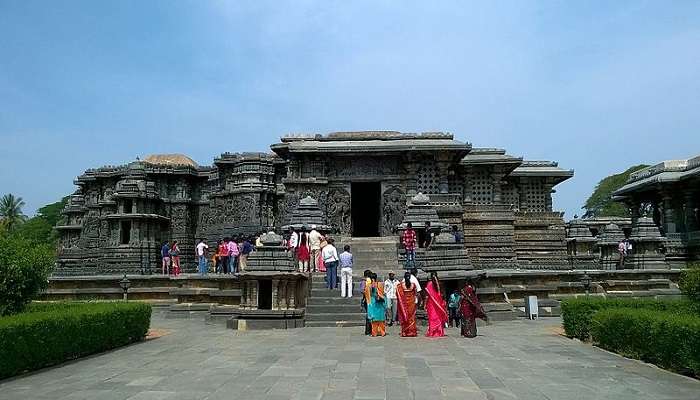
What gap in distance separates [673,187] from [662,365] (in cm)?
2498

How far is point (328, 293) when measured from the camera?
1612cm

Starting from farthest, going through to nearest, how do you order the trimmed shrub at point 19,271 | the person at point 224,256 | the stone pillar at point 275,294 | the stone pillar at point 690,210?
the stone pillar at point 690,210, the person at point 224,256, the stone pillar at point 275,294, the trimmed shrub at point 19,271

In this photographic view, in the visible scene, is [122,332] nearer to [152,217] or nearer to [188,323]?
[188,323]

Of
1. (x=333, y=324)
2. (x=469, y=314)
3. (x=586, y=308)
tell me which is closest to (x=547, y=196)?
(x=333, y=324)

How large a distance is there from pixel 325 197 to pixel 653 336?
1781 centimetres

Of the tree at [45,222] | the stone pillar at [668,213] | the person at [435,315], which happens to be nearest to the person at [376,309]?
the person at [435,315]

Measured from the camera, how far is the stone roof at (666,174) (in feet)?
95.0

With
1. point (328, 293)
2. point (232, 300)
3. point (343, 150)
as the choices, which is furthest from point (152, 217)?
point (328, 293)

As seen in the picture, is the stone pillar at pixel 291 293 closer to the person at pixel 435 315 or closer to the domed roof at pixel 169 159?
the person at pixel 435 315

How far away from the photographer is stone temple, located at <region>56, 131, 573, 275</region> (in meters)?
25.5

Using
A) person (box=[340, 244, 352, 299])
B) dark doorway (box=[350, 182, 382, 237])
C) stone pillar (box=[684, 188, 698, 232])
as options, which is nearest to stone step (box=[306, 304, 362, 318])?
person (box=[340, 244, 352, 299])

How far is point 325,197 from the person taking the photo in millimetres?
25500

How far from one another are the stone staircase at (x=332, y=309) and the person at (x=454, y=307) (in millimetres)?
2179

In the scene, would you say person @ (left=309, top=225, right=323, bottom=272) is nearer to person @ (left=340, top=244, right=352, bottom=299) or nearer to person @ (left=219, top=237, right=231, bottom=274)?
person @ (left=340, top=244, right=352, bottom=299)
